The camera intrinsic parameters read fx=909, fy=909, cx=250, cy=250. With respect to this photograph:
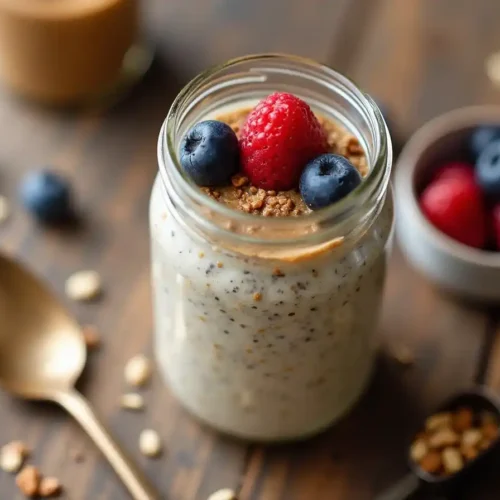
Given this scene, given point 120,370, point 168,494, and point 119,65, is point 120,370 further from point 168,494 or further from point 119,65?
point 119,65

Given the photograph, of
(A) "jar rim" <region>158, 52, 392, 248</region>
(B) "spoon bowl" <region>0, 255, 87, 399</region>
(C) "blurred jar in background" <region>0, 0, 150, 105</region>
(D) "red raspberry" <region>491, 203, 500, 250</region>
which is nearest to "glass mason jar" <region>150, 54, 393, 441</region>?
(A) "jar rim" <region>158, 52, 392, 248</region>

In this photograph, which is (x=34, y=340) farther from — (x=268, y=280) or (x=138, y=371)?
(x=268, y=280)

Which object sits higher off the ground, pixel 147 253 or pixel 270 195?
pixel 270 195

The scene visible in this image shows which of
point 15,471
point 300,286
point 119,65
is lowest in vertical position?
point 15,471

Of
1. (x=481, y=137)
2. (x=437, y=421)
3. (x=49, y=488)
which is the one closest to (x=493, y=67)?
(x=481, y=137)

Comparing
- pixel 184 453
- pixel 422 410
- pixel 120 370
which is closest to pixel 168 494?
pixel 184 453

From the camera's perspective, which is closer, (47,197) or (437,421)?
(437,421)
